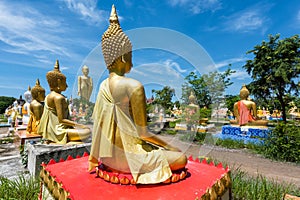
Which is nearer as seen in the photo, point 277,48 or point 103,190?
point 103,190

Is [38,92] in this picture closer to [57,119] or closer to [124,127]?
[57,119]

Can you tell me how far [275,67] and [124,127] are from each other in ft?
57.3

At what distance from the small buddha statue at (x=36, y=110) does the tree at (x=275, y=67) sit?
16148 mm

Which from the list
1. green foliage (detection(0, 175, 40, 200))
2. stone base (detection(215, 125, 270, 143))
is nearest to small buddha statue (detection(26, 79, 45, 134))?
green foliage (detection(0, 175, 40, 200))

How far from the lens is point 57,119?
4.80 metres

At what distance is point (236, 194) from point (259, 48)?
1687 centimetres

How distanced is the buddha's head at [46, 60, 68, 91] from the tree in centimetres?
1598

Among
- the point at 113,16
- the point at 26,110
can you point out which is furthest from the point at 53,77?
the point at 26,110

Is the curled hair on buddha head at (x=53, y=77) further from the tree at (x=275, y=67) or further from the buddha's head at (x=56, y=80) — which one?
the tree at (x=275, y=67)

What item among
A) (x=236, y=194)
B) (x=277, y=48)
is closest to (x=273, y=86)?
(x=277, y=48)

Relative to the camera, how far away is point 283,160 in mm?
6926

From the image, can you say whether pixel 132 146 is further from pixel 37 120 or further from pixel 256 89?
pixel 256 89

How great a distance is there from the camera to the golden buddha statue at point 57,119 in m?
4.66

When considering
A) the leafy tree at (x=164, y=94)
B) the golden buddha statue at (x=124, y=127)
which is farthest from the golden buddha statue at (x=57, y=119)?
the leafy tree at (x=164, y=94)
